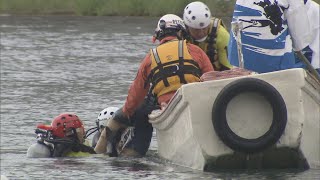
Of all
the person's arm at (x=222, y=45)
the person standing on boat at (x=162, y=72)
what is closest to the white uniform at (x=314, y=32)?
the person standing on boat at (x=162, y=72)

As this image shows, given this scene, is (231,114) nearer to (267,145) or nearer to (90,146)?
(267,145)

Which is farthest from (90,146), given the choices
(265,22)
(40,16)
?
(40,16)

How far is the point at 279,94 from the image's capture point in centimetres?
1087

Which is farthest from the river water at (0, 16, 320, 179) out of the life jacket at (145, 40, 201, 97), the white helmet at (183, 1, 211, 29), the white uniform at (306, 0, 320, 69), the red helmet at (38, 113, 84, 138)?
the white uniform at (306, 0, 320, 69)

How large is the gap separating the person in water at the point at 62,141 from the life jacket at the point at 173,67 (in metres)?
1.63

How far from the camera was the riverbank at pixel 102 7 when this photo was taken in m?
43.2

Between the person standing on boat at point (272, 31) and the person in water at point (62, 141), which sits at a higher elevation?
the person standing on boat at point (272, 31)

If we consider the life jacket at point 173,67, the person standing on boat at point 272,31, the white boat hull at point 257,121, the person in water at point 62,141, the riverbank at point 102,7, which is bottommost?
the riverbank at point 102,7

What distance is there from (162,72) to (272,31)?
3.82 feet

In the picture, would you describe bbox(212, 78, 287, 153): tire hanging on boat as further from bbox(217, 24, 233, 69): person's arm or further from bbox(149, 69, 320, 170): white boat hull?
bbox(217, 24, 233, 69): person's arm

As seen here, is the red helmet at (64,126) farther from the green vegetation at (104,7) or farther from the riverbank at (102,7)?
the riverbank at (102,7)

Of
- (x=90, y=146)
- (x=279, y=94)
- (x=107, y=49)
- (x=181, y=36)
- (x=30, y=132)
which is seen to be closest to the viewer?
(x=279, y=94)

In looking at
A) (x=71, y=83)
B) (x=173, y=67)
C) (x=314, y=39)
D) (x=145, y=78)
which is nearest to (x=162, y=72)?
(x=173, y=67)

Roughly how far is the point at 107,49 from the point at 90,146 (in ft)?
58.4
